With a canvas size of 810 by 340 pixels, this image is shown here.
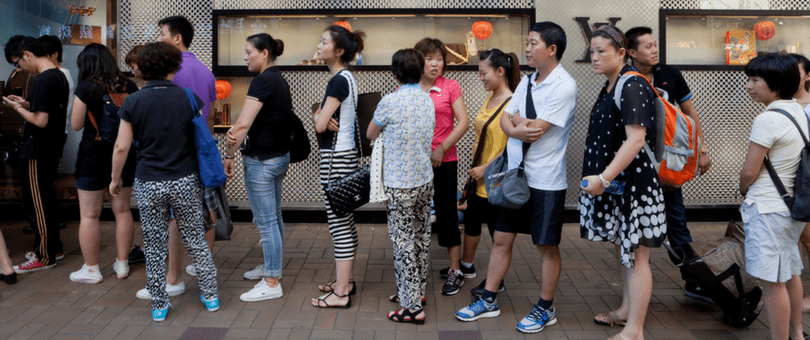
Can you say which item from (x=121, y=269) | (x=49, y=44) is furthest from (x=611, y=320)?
Answer: (x=49, y=44)

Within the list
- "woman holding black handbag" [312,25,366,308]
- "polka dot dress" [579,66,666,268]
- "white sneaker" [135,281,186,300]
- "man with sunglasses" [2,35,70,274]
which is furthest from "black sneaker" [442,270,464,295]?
"man with sunglasses" [2,35,70,274]

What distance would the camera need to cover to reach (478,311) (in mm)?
4180

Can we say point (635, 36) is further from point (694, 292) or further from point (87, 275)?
point (87, 275)

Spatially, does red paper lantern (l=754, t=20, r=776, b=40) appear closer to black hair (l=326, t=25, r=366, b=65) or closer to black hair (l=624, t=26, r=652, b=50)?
black hair (l=624, t=26, r=652, b=50)

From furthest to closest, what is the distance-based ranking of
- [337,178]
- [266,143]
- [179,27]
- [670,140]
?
[179,27]
[266,143]
[337,178]
[670,140]

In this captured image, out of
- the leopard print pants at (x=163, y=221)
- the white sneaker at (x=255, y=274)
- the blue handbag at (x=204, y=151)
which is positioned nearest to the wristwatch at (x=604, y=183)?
the blue handbag at (x=204, y=151)

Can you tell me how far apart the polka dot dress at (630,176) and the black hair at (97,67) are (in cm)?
357

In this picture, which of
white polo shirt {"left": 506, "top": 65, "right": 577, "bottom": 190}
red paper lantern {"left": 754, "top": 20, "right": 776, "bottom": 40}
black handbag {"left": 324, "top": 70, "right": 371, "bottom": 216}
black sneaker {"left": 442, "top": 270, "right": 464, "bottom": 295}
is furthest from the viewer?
red paper lantern {"left": 754, "top": 20, "right": 776, "bottom": 40}

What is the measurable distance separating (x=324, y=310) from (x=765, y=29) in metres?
5.80

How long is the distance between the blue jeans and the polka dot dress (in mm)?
2133

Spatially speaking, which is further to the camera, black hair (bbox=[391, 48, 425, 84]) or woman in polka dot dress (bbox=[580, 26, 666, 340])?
black hair (bbox=[391, 48, 425, 84])

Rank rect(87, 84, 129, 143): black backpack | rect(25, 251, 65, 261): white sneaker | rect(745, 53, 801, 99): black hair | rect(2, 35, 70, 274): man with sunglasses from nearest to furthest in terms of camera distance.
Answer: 1. rect(745, 53, 801, 99): black hair
2. rect(87, 84, 129, 143): black backpack
3. rect(2, 35, 70, 274): man with sunglasses
4. rect(25, 251, 65, 261): white sneaker

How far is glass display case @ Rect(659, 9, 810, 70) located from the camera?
23.2 ft

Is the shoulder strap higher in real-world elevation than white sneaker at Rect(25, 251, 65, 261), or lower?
higher
